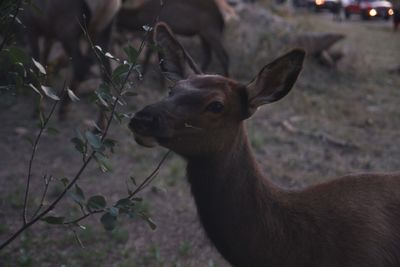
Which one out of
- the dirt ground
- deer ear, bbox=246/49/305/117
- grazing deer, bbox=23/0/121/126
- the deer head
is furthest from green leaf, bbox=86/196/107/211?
grazing deer, bbox=23/0/121/126

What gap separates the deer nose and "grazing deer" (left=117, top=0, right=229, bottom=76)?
22.8 ft

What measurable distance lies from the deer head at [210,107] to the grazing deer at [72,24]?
4.59m

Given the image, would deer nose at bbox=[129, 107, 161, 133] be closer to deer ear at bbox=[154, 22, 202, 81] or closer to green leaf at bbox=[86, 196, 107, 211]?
green leaf at bbox=[86, 196, 107, 211]

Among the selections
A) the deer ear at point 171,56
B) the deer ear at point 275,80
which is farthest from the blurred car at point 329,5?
the deer ear at point 275,80

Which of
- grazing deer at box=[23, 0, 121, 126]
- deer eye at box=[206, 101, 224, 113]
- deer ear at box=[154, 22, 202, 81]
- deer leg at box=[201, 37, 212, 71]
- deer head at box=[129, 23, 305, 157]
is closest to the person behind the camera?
deer head at box=[129, 23, 305, 157]

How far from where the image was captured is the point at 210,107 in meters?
3.12

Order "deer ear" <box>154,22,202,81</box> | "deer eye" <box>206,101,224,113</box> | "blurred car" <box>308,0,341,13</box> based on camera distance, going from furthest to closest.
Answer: "blurred car" <box>308,0,341,13</box> → "deer ear" <box>154,22,202,81</box> → "deer eye" <box>206,101,224,113</box>

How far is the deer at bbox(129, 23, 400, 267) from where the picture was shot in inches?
119

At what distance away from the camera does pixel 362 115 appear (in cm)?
909

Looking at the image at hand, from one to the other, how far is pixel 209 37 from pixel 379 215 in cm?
728

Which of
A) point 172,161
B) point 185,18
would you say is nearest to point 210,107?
point 172,161

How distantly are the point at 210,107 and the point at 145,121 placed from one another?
1.21 feet

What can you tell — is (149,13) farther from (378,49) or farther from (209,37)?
(378,49)

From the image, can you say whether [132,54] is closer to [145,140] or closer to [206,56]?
[145,140]
